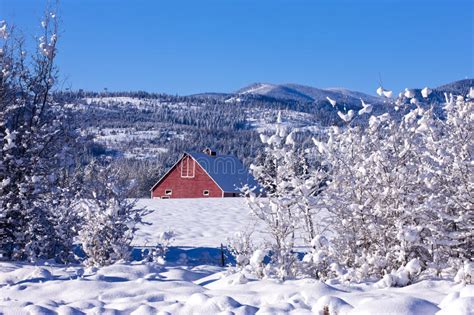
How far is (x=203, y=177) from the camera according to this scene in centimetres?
4975

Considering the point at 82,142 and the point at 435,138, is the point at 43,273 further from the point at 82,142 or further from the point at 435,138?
the point at 435,138

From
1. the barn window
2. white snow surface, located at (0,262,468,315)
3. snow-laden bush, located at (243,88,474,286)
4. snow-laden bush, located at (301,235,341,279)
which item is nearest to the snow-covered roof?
the barn window

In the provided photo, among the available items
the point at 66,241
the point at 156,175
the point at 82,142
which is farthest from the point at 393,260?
the point at 156,175

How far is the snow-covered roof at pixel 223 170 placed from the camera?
4859cm

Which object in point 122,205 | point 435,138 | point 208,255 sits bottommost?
point 208,255

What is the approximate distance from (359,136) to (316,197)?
41.4 inches

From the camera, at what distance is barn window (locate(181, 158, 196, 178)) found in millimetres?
50875

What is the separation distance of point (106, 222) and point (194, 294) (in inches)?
117

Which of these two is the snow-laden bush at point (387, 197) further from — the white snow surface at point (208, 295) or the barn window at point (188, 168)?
the barn window at point (188, 168)

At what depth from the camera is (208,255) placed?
37.0 feet

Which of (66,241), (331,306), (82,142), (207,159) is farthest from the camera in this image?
(207,159)

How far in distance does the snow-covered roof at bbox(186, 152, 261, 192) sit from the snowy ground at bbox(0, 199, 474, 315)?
40586 millimetres

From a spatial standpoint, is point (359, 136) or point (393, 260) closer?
point (393, 260)

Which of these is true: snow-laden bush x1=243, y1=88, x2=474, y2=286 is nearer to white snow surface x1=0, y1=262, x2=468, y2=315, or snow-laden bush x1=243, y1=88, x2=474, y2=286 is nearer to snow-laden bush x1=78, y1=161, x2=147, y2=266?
white snow surface x1=0, y1=262, x2=468, y2=315
